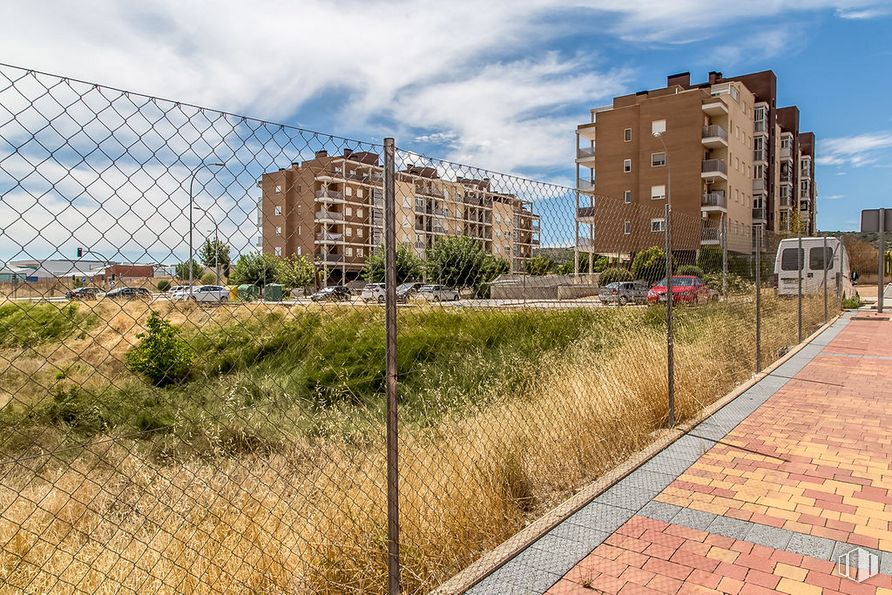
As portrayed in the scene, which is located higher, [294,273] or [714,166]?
[714,166]

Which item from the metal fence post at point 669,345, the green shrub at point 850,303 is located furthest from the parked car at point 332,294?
the green shrub at point 850,303

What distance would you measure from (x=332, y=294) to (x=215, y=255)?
569 mm

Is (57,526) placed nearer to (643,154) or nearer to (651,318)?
(651,318)

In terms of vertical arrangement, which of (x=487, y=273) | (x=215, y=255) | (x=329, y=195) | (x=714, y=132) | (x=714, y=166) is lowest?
(x=487, y=273)

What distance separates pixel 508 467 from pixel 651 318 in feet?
14.6

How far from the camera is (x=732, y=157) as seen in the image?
42.9 meters

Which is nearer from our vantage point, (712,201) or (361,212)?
(361,212)

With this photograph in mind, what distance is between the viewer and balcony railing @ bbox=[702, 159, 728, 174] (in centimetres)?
3981

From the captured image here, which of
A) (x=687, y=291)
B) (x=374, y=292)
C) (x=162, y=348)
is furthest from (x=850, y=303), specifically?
(x=374, y=292)

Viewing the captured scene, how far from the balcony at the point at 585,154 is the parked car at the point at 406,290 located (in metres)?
45.6

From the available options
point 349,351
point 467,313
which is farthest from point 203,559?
point 349,351

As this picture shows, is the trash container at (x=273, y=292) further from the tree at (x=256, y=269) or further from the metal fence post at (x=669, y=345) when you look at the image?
the metal fence post at (x=669, y=345)

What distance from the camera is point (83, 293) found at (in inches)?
83.5

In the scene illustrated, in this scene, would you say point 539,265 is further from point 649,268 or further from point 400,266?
point 649,268
